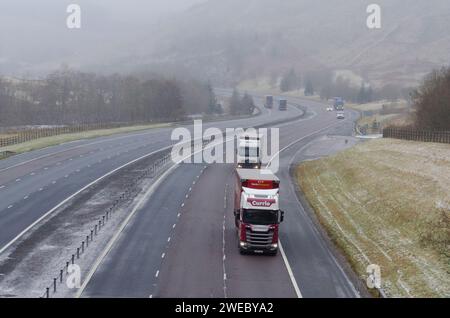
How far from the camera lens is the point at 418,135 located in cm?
8456

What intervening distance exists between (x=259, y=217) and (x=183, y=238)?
7.20 meters

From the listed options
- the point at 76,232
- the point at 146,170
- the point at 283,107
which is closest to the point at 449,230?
the point at 76,232

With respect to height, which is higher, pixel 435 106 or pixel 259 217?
pixel 435 106

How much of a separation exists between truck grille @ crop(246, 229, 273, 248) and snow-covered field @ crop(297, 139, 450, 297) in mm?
5026

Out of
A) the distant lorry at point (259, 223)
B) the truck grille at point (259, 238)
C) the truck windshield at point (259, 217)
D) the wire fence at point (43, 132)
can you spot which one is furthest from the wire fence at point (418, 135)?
the wire fence at point (43, 132)

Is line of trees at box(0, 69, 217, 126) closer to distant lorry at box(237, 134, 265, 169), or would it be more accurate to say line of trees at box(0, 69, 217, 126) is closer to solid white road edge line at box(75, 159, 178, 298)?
solid white road edge line at box(75, 159, 178, 298)

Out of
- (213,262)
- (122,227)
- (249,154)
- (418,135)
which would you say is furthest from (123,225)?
(418,135)

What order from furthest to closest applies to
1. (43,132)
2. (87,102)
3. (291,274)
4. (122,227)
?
1. (87,102)
2. (43,132)
3. (122,227)
4. (291,274)

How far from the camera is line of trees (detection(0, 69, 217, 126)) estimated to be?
161 metres

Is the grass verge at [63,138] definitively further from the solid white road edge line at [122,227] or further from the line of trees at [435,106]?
the line of trees at [435,106]

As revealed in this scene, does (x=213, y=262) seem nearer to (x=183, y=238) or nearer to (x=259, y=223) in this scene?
(x=259, y=223)

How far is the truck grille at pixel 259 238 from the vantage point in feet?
135

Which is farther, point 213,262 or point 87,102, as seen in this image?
point 87,102

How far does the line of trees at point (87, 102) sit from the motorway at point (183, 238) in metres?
76.2
